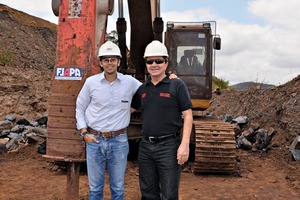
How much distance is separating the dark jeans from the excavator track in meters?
3.37

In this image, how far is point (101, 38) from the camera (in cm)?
455

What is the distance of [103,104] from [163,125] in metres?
0.63

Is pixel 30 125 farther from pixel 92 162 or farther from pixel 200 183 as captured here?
pixel 92 162

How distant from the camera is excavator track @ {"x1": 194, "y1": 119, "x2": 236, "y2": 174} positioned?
7316 millimetres

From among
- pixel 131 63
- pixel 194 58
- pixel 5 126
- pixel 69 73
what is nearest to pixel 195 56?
pixel 194 58

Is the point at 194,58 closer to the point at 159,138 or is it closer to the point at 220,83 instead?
the point at 159,138

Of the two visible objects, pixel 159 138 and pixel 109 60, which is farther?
pixel 109 60

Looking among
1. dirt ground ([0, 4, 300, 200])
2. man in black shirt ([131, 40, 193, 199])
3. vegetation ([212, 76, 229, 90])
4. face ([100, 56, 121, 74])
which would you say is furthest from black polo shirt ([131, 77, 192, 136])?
vegetation ([212, 76, 229, 90])

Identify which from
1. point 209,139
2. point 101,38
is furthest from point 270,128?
point 101,38

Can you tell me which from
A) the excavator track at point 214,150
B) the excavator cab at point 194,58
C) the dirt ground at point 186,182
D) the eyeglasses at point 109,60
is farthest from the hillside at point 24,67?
the eyeglasses at point 109,60

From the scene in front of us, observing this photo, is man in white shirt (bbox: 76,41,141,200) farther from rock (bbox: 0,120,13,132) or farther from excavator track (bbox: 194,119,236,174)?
rock (bbox: 0,120,13,132)

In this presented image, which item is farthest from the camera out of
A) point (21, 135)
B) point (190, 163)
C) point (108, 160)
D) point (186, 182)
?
point (21, 135)

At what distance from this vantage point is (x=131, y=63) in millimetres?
7773

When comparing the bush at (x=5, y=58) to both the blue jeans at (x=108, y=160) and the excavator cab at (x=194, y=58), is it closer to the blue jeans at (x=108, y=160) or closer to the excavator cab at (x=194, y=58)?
the excavator cab at (x=194, y=58)
